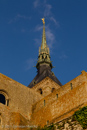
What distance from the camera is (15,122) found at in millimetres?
23156

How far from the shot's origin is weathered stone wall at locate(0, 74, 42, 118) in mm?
25328

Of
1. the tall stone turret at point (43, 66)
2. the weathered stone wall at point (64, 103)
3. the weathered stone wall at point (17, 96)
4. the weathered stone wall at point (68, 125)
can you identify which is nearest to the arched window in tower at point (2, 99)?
the weathered stone wall at point (17, 96)

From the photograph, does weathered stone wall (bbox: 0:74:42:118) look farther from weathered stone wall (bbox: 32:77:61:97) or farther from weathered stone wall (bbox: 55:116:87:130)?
weathered stone wall (bbox: 32:77:61:97)

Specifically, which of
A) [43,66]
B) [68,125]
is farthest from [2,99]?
[43,66]

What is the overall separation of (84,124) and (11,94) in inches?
373

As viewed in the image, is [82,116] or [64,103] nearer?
[82,116]

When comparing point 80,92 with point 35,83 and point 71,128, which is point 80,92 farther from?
point 35,83

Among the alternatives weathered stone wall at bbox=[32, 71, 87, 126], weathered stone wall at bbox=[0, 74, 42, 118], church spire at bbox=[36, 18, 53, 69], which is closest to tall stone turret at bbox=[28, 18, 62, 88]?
church spire at bbox=[36, 18, 53, 69]

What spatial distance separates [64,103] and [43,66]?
2540 centimetres

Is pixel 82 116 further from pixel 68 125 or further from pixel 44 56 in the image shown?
pixel 44 56

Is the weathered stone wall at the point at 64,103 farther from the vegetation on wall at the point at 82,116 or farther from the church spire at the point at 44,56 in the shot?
the church spire at the point at 44,56

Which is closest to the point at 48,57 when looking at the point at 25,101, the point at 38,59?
the point at 38,59

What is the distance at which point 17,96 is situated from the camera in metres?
26.2

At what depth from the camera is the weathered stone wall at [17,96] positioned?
997 inches
